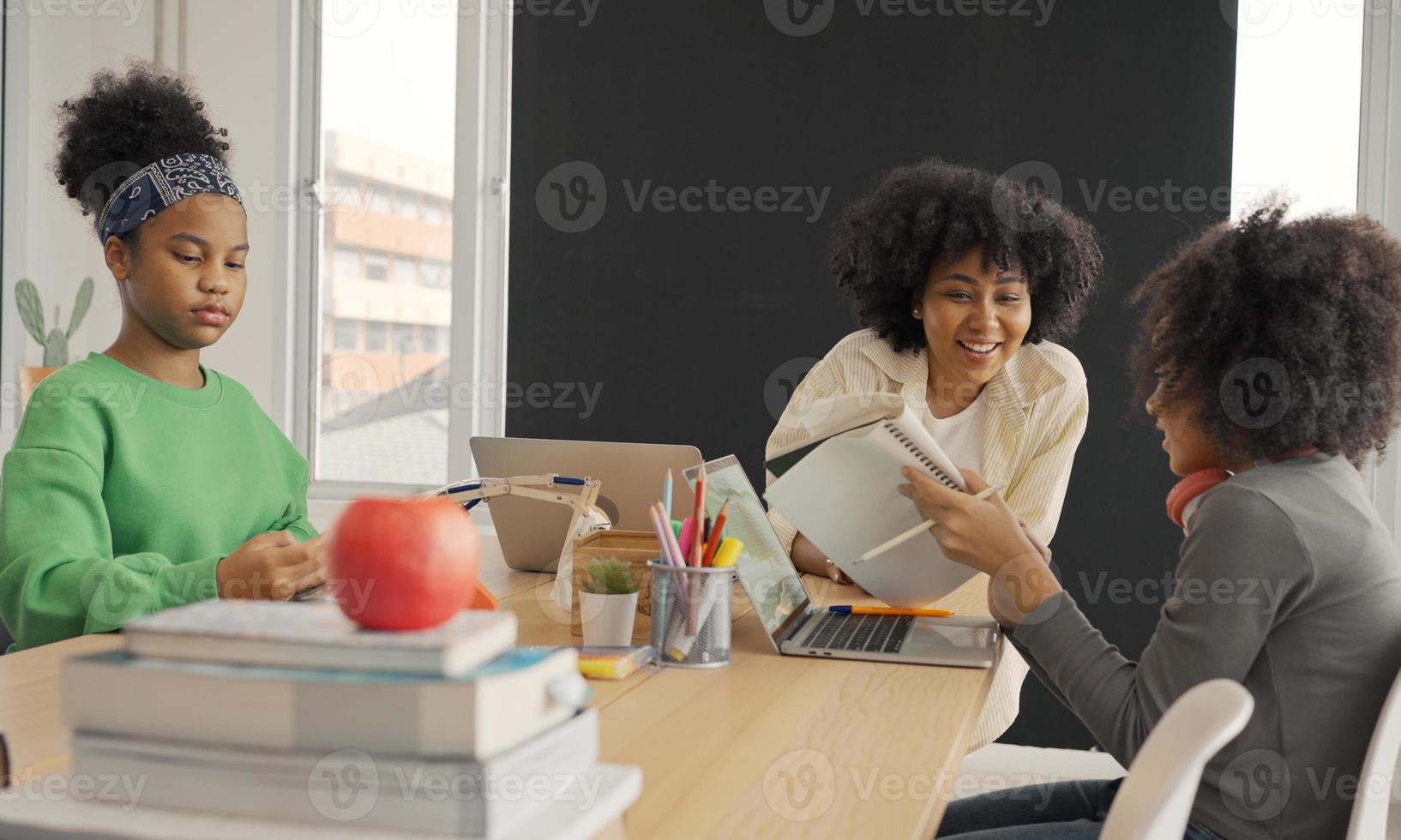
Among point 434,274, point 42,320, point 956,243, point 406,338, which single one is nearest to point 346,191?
point 434,274

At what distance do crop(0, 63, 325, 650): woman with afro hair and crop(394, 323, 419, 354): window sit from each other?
2.20 meters

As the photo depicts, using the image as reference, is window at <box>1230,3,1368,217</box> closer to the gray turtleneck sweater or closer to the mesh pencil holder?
the gray turtleneck sweater

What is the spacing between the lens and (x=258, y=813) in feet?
2.07

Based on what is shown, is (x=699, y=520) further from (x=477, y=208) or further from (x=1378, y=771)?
(x=477, y=208)

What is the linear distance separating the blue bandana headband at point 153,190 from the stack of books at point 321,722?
4.23 feet

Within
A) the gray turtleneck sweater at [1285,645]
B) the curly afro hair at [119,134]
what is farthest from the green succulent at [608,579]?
the curly afro hair at [119,134]

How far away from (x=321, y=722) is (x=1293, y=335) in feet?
3.98

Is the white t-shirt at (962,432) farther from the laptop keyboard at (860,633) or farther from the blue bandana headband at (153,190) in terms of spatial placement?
the blue bandana headband at (153,190)

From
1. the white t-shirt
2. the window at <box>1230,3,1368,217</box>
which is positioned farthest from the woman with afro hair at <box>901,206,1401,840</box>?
the window at <box>1230,3,1368,217</box>

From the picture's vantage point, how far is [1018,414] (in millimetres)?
2361

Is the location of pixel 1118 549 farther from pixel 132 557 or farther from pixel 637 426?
pixel 132 557

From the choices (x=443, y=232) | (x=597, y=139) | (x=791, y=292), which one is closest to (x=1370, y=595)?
(x=791, y=292)

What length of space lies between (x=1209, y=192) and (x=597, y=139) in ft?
6.14

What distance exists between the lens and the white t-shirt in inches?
95.2
